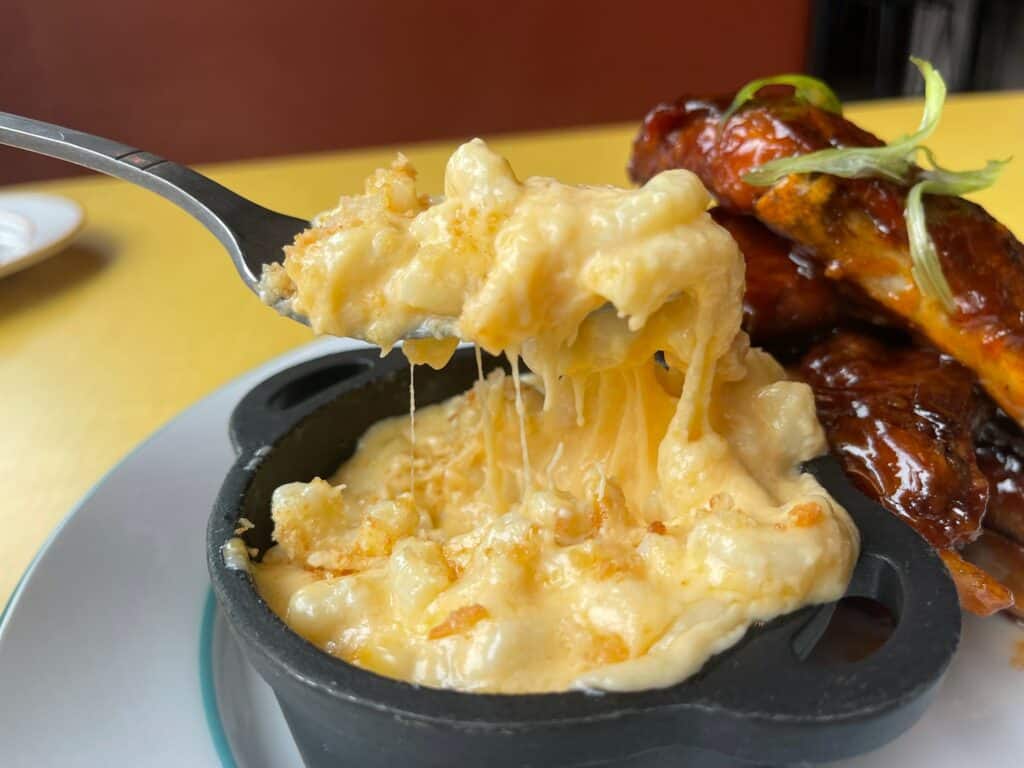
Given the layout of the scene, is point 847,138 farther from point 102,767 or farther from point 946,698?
point 102,767

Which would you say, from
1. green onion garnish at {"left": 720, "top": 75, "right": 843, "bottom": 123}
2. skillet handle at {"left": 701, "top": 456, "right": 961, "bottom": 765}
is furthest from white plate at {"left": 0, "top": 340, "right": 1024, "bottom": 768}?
green onion garnish at {"left": 720, "top": 75, "right": 843, "bottom": 123}

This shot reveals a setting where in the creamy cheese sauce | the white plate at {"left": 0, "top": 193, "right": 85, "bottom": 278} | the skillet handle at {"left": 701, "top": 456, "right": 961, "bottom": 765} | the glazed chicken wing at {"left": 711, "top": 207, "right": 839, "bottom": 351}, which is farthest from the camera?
the white plate at {"left": 0, "top": 193, "right": 85, "bottom": 278}

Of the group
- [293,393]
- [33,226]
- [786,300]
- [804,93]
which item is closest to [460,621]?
[293,393]

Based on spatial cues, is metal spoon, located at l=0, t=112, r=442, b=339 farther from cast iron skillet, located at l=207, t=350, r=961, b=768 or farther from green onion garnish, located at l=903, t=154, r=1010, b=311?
green onion garnish, located at l=903, t=154, r=1010, b=311

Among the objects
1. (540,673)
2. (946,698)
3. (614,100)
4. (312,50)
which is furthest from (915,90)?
(540,673)

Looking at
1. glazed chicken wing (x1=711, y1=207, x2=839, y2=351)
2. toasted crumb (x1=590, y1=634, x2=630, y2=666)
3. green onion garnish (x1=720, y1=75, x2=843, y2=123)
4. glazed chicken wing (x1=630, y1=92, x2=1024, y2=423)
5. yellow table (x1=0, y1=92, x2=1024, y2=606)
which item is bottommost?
yellow table (x1=0, y1=92, x2=1024, y2=606)

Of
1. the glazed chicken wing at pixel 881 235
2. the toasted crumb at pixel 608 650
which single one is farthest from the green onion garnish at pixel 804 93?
the toasted crumb at pixel 608 650

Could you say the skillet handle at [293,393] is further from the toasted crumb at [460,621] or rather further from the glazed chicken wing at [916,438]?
the glazed chicken wing at [916,438]
